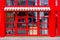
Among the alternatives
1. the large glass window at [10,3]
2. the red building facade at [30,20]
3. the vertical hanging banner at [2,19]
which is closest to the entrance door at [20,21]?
the red building facade at [30,20]

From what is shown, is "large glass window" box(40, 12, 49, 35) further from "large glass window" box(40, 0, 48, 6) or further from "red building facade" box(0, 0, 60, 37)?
"large glass window" box(40, 0, 48, 6)

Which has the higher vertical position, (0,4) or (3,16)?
(0,4)

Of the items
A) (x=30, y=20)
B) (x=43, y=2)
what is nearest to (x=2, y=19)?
(x=30, y=20)

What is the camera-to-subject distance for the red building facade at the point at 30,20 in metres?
17.0

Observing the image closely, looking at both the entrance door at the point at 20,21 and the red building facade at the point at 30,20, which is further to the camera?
the entrance door at the point at 20,21

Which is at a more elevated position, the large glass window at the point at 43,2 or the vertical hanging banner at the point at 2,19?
the large glass window at the point at 43,2

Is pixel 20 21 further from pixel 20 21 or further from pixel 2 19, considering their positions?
pixel 2 19

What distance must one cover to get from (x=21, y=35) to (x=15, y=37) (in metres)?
0.83

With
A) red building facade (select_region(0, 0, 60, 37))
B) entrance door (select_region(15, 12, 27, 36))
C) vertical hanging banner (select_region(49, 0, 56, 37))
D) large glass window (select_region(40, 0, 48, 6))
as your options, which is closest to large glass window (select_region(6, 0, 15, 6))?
red building facade (select_region(0, 0, 60, 37))

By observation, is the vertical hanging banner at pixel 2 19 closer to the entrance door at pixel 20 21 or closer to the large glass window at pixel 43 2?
the entrance door at pixel 20 21

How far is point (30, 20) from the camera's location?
17.3m

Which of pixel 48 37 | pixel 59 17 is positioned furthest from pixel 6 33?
pixel 59 17

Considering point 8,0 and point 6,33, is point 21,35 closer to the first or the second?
point 6,33

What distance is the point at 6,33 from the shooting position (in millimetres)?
17328
